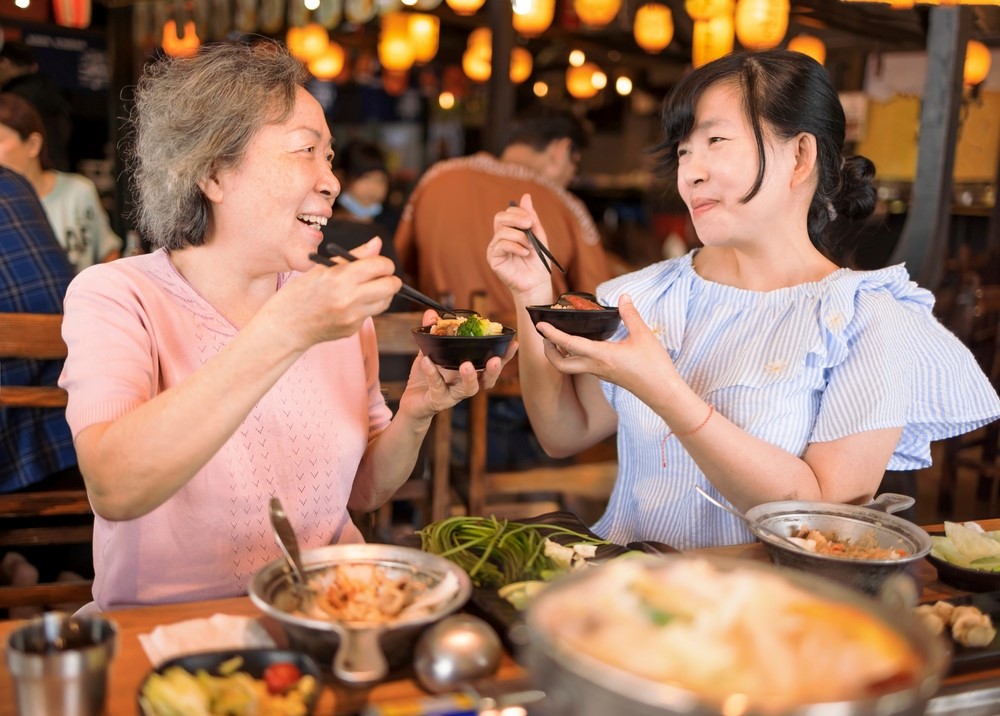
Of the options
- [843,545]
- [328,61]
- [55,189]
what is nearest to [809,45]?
[328,61]

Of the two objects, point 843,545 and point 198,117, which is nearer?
point 843,545

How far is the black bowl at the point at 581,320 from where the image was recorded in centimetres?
176

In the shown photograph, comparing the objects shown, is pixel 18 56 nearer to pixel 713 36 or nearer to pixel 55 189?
pixel 55 189

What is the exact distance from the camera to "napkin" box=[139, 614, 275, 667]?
127 centimetres

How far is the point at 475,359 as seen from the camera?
1.78 meters

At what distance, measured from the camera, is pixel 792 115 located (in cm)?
203

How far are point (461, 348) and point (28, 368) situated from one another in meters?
1.89

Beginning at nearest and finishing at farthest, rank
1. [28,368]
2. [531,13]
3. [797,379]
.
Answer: [797,379], [28,368], [531,13]

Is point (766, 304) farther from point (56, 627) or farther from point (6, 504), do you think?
point (6, 504)

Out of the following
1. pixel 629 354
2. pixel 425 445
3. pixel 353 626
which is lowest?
pixel 425 445

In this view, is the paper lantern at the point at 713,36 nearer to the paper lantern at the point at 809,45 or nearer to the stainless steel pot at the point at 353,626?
the paper lantern at the point at 809,45

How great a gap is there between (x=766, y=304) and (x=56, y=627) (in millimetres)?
1594

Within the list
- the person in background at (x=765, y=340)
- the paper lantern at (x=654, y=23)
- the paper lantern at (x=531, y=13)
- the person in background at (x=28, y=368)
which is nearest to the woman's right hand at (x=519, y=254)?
the person in background at (x=765, y=340)

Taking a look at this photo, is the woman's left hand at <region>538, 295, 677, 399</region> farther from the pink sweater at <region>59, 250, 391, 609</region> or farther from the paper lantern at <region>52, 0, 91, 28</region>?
the paper lantern at <region>52, 0, 91, 28</region>
